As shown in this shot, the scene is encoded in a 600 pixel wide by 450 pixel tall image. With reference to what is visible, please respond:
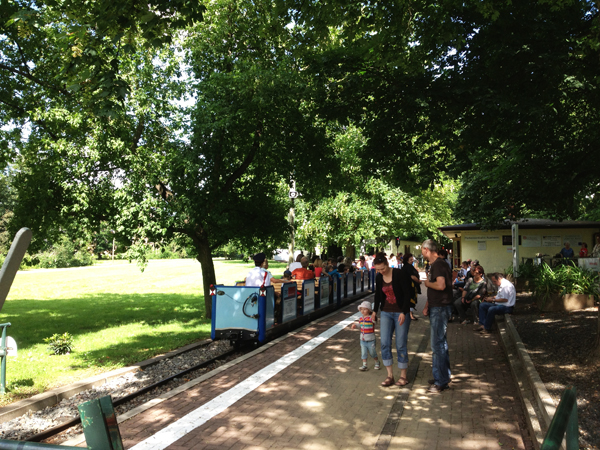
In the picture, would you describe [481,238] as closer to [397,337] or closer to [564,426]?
[397,337]

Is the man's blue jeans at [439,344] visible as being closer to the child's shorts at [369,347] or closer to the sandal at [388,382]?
the sandal at [388,382]

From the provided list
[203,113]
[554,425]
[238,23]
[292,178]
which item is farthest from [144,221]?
[554,425]

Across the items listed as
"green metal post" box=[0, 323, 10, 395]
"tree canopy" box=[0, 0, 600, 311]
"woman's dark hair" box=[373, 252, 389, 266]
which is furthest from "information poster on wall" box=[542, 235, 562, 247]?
"green metal post" box=[0, 323, 10, 395]

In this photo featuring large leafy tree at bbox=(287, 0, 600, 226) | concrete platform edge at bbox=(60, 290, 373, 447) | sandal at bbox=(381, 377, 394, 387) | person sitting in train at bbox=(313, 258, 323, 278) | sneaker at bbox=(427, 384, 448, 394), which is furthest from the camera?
person sitting in train at bbox=(313, 258, 323, 278)

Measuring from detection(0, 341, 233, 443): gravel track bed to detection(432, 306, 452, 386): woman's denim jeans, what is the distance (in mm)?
4062

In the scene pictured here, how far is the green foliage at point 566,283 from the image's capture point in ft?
40.5

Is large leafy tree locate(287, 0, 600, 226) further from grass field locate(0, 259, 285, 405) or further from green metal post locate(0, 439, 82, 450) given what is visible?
green metal post locate(0, 439, 82, 450)

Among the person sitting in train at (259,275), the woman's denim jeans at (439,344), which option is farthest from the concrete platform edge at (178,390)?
the woman's denim jeans at (439,344)

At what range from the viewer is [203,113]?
12.6 metres

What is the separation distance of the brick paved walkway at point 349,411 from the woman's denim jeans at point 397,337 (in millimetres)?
399

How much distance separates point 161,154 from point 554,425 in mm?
13183

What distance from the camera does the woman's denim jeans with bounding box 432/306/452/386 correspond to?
22.5 feet

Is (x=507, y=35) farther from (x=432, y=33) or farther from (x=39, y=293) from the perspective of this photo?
(x=39, y=293)

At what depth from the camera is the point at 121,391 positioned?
775cm
